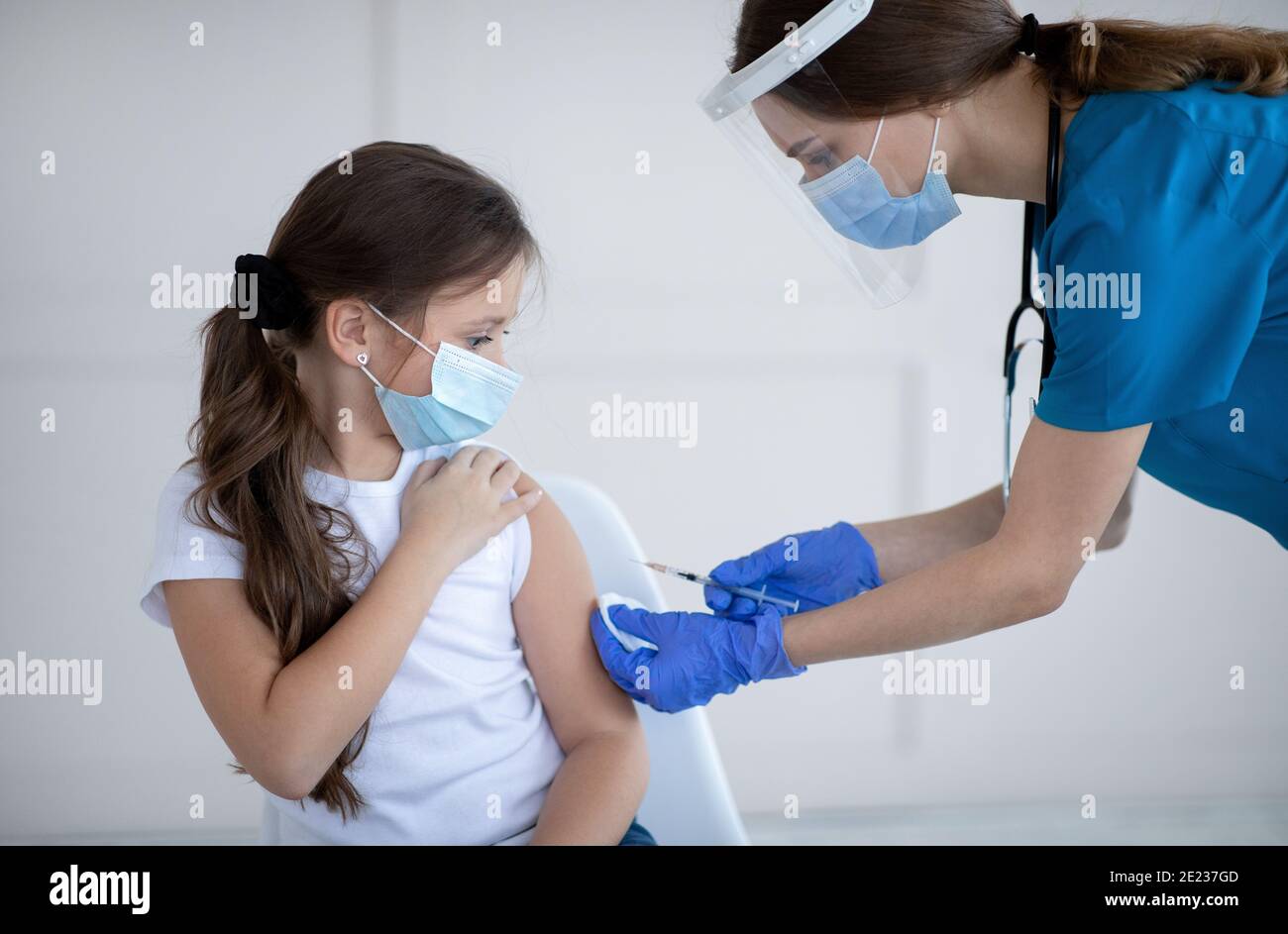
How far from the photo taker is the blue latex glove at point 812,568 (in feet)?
5.05

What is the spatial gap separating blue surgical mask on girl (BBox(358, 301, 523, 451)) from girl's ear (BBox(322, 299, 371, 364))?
0.5 inches

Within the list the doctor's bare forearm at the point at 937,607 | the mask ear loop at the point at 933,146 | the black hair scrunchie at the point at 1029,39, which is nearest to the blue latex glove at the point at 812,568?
the doctor's bare forearm at the point at 937,607

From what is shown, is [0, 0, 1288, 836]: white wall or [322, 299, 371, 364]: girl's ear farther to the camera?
[0, 0, 1288, 836]: white wall

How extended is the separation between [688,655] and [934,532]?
0.49 meters

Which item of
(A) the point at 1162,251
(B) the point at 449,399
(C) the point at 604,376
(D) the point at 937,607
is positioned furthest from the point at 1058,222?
(C) the point at 604,376

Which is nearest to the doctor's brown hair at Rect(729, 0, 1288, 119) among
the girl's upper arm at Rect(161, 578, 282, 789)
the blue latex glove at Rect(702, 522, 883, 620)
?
the blue latex glove at Rect(702, 522, 883, 620)

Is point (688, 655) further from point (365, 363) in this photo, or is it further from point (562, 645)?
point (365, 363)

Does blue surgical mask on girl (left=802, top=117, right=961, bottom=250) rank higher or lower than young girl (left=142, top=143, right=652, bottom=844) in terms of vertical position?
higher

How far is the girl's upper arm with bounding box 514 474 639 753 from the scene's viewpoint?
1347mm

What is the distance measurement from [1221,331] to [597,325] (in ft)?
5.26

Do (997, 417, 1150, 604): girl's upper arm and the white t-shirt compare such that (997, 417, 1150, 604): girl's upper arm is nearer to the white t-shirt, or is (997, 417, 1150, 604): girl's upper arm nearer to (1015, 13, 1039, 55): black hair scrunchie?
(1015, 13, 1039, 55): black hair scrunchie

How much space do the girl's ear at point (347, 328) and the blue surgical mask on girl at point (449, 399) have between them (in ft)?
0.04
